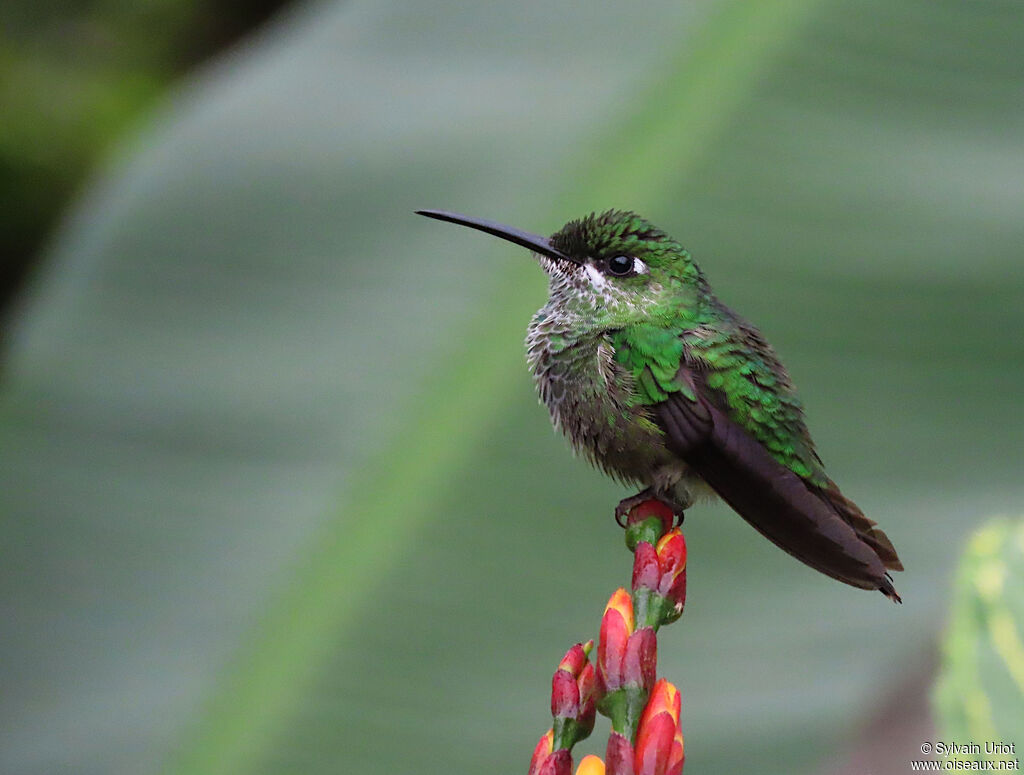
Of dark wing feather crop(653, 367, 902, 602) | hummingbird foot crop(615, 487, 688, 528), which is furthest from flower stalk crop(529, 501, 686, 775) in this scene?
hummingbird foot crop(615, 487, 688, 528)

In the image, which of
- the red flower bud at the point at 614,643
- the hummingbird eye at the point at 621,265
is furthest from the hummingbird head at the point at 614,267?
the red flower bud at the point at 614,643

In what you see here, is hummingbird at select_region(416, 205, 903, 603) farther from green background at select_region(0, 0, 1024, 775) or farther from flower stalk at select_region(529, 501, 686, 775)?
green background at select_region(0, 0, 1024, 775)

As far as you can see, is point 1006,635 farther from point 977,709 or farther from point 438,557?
point 438,557

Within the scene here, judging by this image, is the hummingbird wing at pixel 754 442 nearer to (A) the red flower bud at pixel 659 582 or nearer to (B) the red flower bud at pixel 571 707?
(A) the red flower bud at pixel 659 582

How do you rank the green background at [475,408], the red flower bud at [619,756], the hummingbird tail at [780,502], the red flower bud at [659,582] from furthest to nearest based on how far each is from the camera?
the green background at [475,408] < the hummingbird tail at [780,502] < the red flower bud at [659,582] < the red flower bud at [619,756]

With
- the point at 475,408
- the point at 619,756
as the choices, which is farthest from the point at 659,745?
the point at 475,408

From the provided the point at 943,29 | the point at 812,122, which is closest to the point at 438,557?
the point at 812,122
